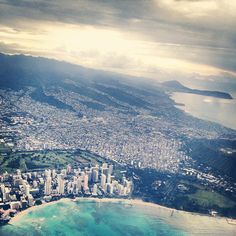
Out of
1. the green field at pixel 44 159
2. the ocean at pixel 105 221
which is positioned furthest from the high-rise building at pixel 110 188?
the green field at pixel 44 159

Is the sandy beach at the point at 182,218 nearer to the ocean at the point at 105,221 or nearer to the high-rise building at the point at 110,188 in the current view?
the ocean at the point at 105,221

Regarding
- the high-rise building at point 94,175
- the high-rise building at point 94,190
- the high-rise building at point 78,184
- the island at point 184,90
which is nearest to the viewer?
the high-rise building at point 94,190

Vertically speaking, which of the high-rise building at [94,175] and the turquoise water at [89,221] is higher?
the high-rise building at [94,175]

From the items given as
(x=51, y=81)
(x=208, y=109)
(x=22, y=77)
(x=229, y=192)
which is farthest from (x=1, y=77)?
(x=229, y=192)

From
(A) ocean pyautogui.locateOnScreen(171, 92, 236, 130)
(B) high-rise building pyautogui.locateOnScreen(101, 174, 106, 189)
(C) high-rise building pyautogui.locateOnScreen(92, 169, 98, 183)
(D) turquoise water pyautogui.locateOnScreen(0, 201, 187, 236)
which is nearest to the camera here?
(D) turquoise water pyautogui.locateOnScreen(0, 201, 187, 236)

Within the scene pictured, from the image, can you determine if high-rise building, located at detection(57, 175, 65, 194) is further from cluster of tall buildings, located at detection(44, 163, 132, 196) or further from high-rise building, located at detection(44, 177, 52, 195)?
high-rise building, located at detection(44, 177, 52, 195)

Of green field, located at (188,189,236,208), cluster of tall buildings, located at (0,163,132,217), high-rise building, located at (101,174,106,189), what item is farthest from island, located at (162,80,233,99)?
high-rise building, located at (101,174,106,189)
